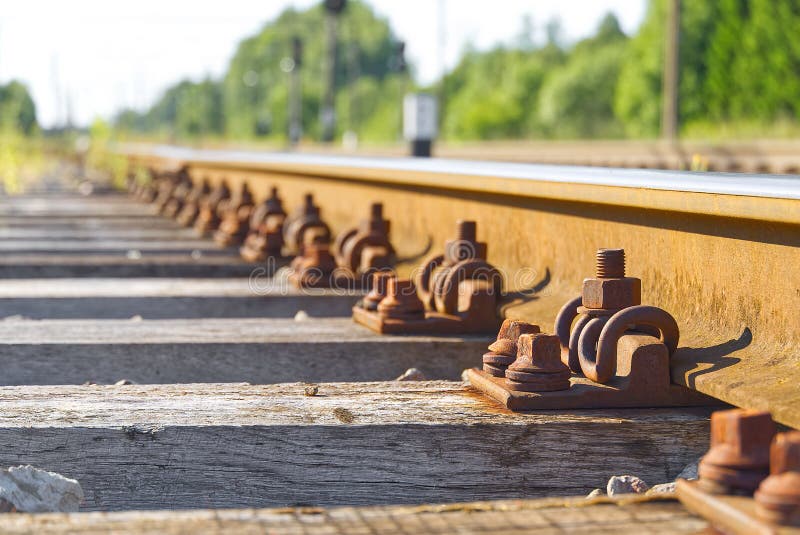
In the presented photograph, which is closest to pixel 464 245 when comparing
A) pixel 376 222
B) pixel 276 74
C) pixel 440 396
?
pixel 376 222

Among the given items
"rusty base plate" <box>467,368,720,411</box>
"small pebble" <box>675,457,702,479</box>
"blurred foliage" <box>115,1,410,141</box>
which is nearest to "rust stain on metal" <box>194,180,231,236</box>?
"rusty base plate" <box>467,368,720,411</box>

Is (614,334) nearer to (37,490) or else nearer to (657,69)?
(37,490)

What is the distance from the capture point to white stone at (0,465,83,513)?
2.01 m

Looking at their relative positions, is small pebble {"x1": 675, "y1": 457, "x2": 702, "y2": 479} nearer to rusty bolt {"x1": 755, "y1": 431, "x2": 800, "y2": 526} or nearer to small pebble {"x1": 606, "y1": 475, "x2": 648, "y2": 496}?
small pebble {"x1": 606, "y1": 475, "x2": 648, "y2": 496}

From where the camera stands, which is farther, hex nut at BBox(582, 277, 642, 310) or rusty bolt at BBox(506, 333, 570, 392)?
hex nut at BBox(582, 277, 642, 310)

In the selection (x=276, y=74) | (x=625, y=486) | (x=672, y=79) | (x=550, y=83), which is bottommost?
(x=625, y=486)

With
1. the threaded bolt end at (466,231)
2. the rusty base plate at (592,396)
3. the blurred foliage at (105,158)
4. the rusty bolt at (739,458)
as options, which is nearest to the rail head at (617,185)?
the threaded bolt end at (466,231)

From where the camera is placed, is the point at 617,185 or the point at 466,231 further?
the point at 466,231

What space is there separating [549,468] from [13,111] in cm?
2787

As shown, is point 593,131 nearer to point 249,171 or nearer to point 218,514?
point 249,171

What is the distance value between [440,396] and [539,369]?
23 cm

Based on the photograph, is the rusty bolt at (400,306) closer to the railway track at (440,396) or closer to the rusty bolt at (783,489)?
the railway track at (440,396)

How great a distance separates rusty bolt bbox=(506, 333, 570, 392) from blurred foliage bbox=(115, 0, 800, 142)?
104ft

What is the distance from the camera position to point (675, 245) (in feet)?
9.86
